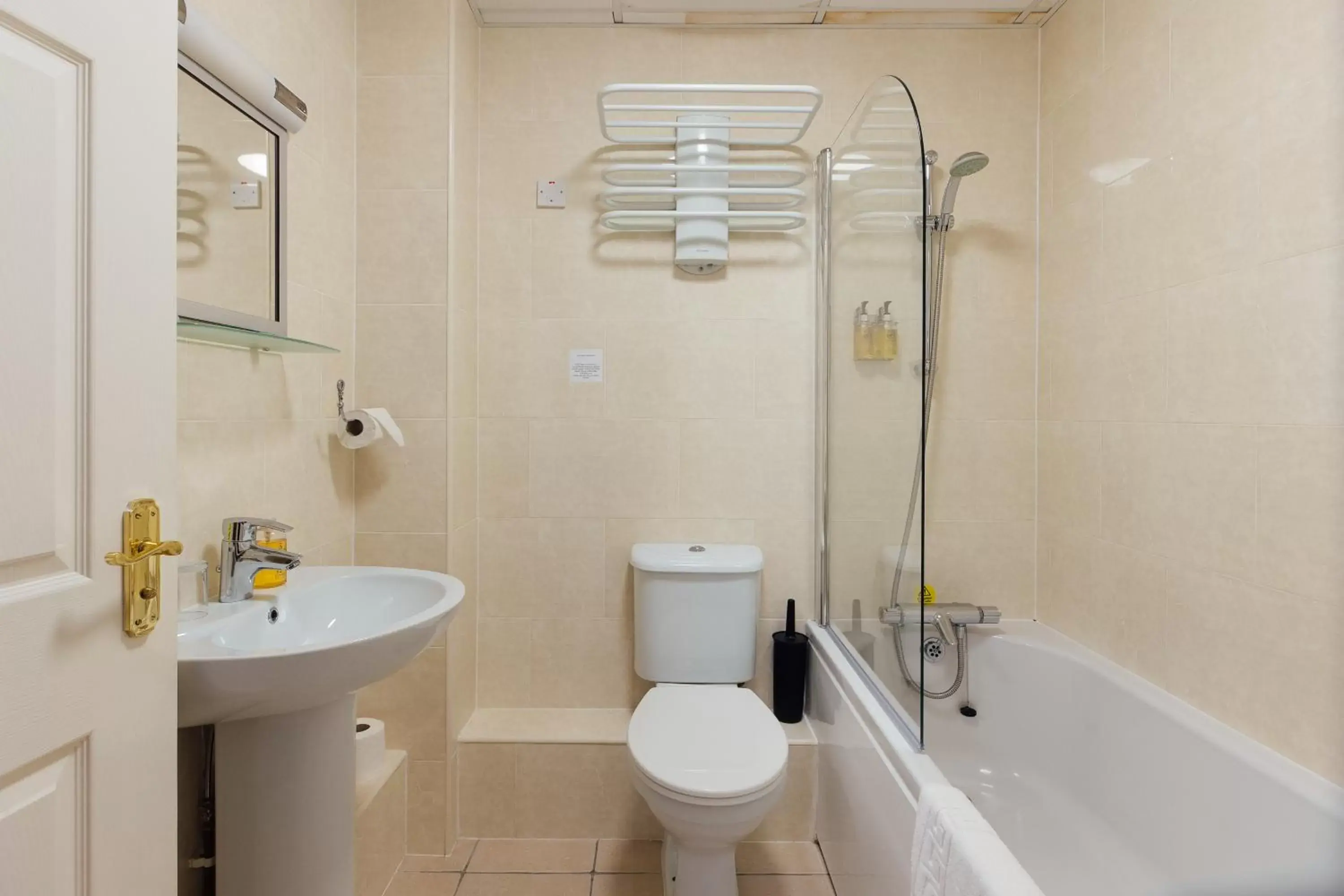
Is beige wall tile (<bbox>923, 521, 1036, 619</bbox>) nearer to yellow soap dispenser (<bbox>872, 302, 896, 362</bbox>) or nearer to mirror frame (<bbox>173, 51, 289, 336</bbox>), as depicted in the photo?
yellow soap dispenser (<bbox>872, 302, 896, 362</bbox>)

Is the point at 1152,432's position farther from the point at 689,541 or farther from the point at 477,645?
the point at 477,645

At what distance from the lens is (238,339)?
1192mm

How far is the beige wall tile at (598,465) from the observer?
6.57 ft

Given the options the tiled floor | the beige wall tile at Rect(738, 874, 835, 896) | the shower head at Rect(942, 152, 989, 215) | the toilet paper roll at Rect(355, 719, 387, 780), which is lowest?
the beige wall tile at Rect(738, 874, 835, 896)

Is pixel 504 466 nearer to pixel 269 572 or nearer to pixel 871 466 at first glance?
pixel 269 572

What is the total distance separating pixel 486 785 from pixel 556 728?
0.23 m

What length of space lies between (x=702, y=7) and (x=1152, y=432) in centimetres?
164

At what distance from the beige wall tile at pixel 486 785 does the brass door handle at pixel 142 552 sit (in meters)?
1.27

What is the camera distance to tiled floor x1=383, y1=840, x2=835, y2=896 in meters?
1.66

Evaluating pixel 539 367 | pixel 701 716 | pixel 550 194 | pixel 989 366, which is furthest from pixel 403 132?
pixel 989 366

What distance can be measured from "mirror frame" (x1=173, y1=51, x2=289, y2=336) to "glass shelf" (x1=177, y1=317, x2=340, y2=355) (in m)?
0.03

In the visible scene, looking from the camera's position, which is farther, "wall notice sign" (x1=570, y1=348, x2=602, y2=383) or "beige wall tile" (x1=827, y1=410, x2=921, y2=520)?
"wall notice sign" (x1=570, y1=348, x2=602, y2=383)

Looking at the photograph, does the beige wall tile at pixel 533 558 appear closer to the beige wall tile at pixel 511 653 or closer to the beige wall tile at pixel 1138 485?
the beige wall tile at pixel 511 653

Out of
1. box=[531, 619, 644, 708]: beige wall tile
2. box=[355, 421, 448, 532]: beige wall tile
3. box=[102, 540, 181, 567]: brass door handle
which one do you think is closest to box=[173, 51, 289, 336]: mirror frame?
box=[355, 421, 448, 532]: beige wall tile
